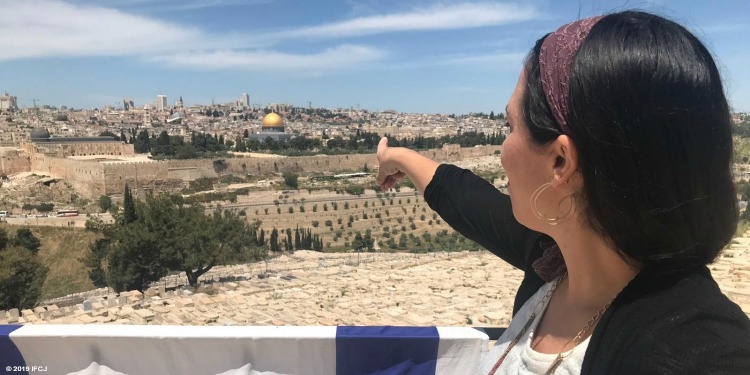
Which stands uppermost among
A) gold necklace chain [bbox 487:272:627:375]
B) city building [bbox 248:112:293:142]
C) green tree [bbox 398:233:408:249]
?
gold necklace chain [bbox 487:272:627:375]

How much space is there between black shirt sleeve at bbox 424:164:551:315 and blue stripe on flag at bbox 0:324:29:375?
1363 mm

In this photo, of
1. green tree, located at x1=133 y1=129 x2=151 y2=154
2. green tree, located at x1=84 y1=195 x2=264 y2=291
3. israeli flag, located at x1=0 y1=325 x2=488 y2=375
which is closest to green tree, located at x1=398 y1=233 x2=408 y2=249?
green tree, located at x1=84 y1=195 x2=264 y2=291

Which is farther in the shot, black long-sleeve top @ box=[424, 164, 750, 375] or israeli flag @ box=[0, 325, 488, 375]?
israeli flag @ box=[0, 325, 488, 375]

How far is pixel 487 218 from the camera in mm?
1187

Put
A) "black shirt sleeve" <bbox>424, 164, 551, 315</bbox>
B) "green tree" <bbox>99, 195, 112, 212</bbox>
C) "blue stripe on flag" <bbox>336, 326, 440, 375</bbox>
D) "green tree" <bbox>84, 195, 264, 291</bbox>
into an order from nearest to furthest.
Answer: "black shirt sleeve" <bbox>424, 164, 551, 315</bbox>
"blue stripe on flag" <bbox>336, 326, 440, 375</bbox>
"green tree" <bbox>84, 195, 264, 291</bbox>
"green tree" <bbox>99, 195, 112, 212</bbox>

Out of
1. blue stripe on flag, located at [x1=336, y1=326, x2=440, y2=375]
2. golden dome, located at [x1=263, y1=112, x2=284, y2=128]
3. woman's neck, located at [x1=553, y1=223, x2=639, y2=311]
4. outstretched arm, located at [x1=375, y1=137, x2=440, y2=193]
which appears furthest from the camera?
golden dome, located at [x1=263, y1=112, x2=284, y2=128]

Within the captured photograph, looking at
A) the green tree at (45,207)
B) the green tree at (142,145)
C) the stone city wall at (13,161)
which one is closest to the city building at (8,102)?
the green tree at (142,145)

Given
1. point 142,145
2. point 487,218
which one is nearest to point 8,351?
point 487,218

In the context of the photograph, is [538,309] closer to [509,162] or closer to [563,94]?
[509,162]

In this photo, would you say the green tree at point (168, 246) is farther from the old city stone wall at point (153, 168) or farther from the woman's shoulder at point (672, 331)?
the old city stone wall at point (153, 168)

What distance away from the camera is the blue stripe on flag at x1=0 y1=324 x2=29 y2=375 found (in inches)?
63.9

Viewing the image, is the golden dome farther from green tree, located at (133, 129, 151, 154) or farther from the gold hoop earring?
the gold hoop earring

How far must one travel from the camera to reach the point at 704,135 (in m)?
0.61

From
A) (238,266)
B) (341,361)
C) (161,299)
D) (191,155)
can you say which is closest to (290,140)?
(191,155)
